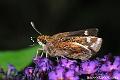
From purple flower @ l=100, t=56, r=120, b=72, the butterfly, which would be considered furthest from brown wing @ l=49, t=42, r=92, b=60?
purple flower @ l=100, t=56, r=120, b=72

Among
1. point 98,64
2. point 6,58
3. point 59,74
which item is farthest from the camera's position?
point 6,58

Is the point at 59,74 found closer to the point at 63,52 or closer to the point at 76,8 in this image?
the point at 63,52

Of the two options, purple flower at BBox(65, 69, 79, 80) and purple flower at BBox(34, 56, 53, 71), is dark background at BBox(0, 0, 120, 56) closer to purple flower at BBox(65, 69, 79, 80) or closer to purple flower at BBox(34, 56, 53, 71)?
purple flower at BBox(34, 56, 53, 71)

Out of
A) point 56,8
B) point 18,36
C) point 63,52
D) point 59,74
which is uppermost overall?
point 56,8

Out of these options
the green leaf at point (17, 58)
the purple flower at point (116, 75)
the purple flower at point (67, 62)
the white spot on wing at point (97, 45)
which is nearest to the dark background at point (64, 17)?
the green leaf at point (17, 58)

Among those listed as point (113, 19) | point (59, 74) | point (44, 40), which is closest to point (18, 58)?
point (44, 40)

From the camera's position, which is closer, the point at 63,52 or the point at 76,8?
the point at 63,52
